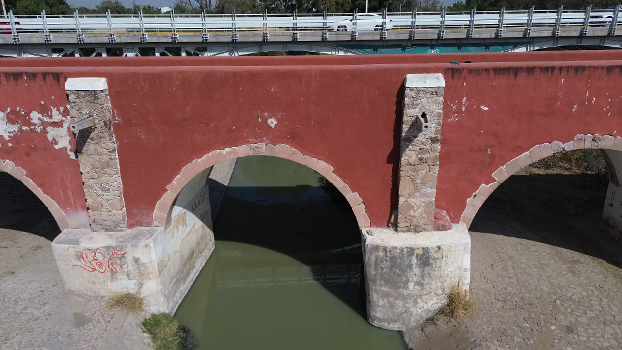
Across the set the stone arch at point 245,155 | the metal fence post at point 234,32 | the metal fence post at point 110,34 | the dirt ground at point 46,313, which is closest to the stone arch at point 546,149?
the stone arch at point 245,155

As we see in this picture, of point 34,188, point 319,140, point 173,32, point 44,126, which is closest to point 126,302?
point 34,188

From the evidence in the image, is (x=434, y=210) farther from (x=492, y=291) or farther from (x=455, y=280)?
(x=492, y=291)

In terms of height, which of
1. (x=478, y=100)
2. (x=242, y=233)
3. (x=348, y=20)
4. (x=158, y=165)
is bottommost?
(x=242, y=233)

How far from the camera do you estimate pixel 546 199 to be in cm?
1141

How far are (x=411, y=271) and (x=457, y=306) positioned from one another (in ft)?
3.14

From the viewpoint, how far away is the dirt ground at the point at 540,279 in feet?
22.4

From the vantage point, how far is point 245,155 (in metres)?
7.03

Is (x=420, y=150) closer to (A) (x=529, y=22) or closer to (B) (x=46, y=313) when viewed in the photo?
(B) (x=46, y=313)

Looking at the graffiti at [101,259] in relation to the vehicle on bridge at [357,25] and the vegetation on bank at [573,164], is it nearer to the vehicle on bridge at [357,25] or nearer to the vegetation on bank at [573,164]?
the vegetation on bank at [573,164]

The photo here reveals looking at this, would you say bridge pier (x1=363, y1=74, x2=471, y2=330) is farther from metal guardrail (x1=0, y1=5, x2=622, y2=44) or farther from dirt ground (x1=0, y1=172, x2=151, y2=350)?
metal guardrail (x1=0, y1=5, x2=622, y2=44)

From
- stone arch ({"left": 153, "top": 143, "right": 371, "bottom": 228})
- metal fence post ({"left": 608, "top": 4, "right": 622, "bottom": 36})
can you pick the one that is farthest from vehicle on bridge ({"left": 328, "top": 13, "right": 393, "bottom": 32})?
stone arch ({"left": 153, "top": 143, "right": 371, "bottom": 228})

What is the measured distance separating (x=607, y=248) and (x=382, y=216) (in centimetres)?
511

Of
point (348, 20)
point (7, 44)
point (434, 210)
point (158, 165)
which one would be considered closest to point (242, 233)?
point (158, 165)

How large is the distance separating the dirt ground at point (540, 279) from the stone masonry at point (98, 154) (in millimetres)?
5394
